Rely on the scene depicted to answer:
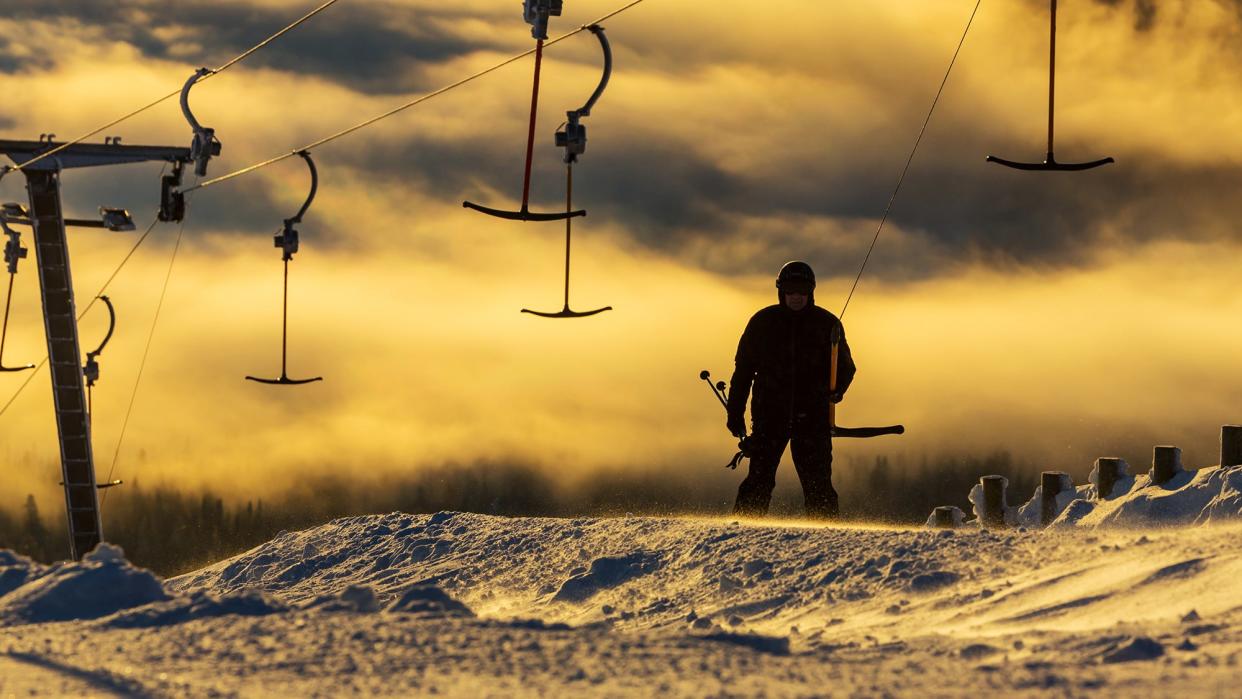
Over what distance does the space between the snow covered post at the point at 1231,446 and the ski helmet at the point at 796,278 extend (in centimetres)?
417

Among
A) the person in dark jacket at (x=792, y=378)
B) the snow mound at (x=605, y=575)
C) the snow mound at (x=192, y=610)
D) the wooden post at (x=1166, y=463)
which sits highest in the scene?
the person in dark jacket at (x=792, y=378)

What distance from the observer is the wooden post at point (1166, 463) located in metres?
15.3

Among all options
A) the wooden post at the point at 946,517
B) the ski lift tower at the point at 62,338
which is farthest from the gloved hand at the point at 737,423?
the ski lift tower at the point at 62,338

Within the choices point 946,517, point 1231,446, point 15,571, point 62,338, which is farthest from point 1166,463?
point 62,338

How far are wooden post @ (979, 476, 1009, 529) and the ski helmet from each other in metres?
2.91

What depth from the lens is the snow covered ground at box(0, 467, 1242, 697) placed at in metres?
7.84

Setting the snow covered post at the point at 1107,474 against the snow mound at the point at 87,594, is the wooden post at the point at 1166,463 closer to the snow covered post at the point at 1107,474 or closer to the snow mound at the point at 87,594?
the snow covered post at the point at 1107,474

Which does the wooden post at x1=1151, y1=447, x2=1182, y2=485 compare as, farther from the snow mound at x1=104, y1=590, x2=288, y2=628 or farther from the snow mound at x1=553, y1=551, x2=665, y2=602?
the snow mound at x1=104, y1=590, x2=288, y2=628

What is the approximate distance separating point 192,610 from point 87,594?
42.9 inches

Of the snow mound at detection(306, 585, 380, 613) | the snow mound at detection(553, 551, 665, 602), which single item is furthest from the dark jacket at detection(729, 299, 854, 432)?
the snow mound at detection(306, 585, 380, 613)

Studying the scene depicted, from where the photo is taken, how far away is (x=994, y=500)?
15.9 meters

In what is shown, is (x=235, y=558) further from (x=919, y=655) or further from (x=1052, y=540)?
(x=919, y=655)

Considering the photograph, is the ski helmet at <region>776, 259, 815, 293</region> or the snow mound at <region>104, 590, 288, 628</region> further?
the ski helmet at <region>776, 259, 815, 293</region>

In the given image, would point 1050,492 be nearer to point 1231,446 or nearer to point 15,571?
point 1231,446
